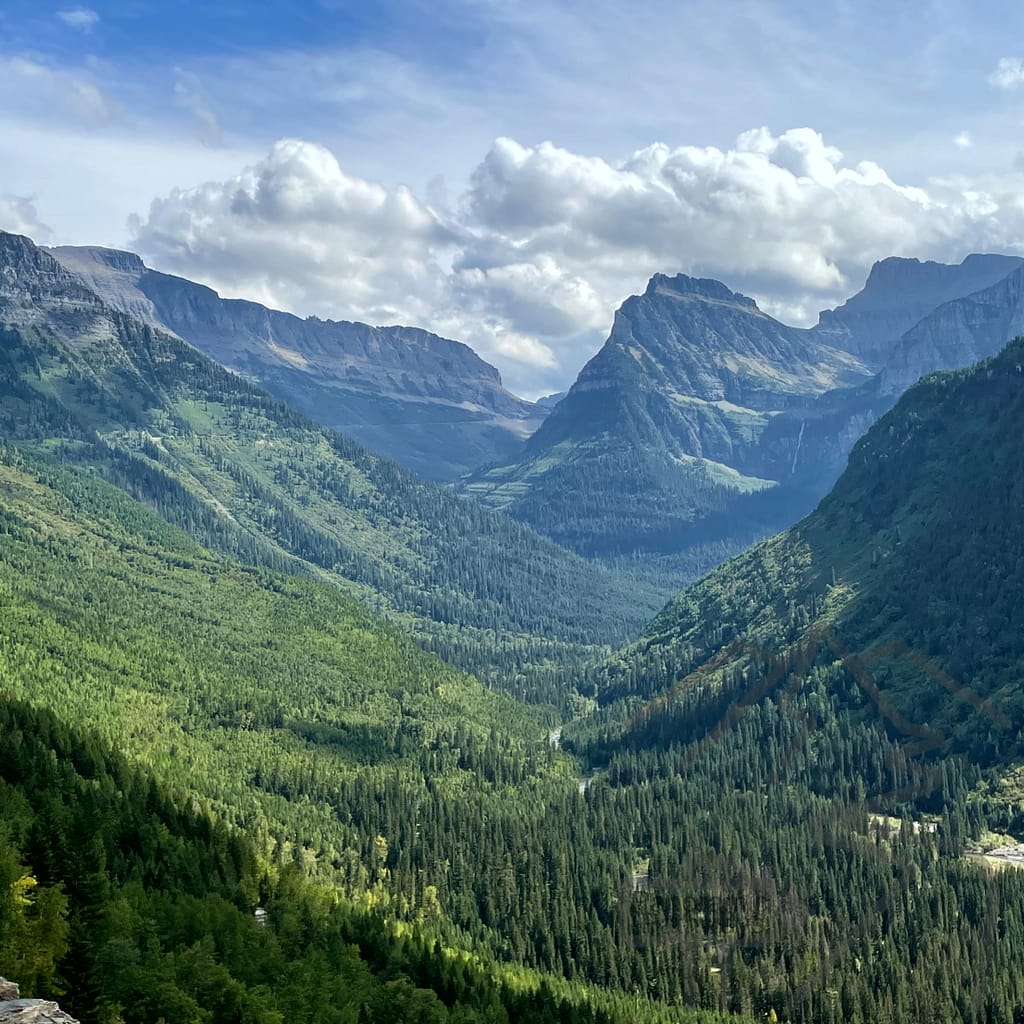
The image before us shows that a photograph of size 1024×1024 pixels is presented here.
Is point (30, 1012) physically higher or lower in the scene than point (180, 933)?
higher

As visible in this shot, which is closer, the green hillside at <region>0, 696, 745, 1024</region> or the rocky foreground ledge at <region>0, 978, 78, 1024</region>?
the rocky foreground ledge at <region>0, 978, 78, 1024</region>

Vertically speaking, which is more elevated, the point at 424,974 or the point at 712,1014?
the point at 424,974

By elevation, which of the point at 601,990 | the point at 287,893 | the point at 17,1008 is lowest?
the point at 601,990

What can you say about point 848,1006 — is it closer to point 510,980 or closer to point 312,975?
point 510,980

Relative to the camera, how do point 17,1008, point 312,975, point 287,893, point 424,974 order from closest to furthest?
1. point 17,1008
2. point 312,975
3. point 424,974
4. point 287,893

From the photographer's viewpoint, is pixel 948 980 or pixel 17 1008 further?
pixel 948 980

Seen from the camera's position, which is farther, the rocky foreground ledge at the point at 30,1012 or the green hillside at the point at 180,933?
the green hillside at the point at 180,933

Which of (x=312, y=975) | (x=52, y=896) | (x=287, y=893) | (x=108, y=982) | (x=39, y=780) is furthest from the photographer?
(x=287, y=893)

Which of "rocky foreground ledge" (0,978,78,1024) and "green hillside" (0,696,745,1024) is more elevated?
"rocky foreground ledge" (0,978,78,1024)

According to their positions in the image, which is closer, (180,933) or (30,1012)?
(30,1012)

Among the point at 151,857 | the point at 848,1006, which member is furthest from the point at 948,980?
the point at 151,857

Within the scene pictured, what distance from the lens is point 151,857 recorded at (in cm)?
16150

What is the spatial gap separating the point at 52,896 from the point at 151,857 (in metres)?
58.1

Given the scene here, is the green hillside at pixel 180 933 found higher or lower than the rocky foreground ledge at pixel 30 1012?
lower
